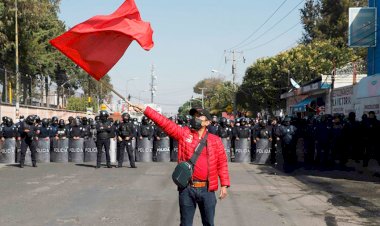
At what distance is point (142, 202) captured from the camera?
1010cm

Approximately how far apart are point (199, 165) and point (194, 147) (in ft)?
0.67

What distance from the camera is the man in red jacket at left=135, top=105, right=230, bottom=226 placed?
5.78 meters

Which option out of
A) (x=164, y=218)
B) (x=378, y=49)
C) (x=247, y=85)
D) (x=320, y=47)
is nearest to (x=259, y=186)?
(x=164, y=218)

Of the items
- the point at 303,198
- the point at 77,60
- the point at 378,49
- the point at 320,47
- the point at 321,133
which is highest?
the point at 320,47

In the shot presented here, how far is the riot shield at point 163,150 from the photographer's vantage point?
19.9 metres

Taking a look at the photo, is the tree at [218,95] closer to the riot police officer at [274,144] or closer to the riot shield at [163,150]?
the riot shield at [163,150]

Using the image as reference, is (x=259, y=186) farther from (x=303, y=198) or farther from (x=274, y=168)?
(x=274, y=168)

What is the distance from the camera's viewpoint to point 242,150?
65.7 feet

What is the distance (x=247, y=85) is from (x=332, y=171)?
155 feet

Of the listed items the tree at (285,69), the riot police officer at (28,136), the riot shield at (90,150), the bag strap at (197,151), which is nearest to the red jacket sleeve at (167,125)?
the bag strap at (197,151)

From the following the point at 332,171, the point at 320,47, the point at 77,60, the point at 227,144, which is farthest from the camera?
the point at 320,47

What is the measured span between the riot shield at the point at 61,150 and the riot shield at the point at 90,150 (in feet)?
2.34

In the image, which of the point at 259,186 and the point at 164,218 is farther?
the point at 259,186

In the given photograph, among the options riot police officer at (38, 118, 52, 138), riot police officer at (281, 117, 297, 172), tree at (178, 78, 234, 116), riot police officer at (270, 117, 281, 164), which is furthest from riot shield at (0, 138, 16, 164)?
tree at (178, 78, 234, 116)
